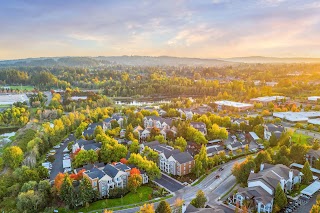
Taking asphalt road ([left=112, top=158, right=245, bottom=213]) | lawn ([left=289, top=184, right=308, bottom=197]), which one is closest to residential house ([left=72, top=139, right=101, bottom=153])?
asphalt road ([left=112, top=158, right=245, bottom=213])

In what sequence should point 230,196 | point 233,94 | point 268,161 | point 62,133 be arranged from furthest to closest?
point 233,94
point 62,133
point 268,161
point 230,196

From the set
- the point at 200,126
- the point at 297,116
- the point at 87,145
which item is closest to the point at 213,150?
the point at 200,126

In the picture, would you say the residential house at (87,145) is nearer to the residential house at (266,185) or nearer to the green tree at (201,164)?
the green tree at (201,164)

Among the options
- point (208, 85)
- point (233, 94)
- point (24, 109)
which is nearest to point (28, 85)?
point (24, 109)

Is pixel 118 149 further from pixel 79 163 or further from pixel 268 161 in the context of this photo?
pixel 268 161

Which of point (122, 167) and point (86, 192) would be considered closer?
point (86, 192)

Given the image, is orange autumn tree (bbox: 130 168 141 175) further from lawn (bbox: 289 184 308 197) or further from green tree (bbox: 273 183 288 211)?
lawn (bbox: 289 184 308 197)

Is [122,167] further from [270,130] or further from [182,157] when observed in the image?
[270,130]
